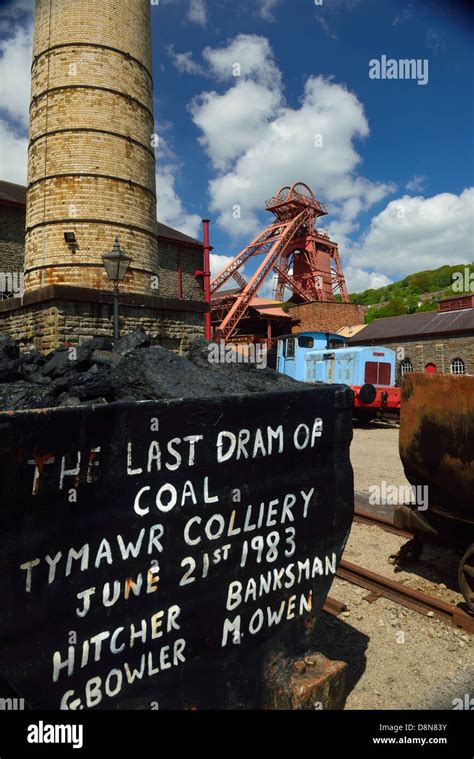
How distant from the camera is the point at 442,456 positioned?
163 inches

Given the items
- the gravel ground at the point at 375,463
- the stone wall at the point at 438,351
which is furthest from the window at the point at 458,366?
the gravel ground at the point at 375,463

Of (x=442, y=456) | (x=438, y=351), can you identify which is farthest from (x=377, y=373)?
(x=438, y=351)

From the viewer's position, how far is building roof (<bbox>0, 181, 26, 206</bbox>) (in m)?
22.0

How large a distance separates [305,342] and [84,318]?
9.64 meters

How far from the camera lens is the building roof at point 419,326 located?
25.0 m

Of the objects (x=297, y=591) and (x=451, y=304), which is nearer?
(x=297, y=591)

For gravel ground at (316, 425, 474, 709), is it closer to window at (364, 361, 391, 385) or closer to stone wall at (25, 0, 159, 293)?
window at (364, 361, 391, 385)

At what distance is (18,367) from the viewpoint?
4.12 meters

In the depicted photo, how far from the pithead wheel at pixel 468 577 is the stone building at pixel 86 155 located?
10.6m

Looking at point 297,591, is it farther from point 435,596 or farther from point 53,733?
point 435,596

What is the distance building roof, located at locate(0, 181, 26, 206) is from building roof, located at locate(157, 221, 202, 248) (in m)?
7.95

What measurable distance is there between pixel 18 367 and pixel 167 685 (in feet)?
10.4

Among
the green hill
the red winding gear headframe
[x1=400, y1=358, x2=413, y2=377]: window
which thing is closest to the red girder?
the red winding gear headframe

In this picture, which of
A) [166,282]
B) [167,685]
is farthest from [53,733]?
[166,282]
